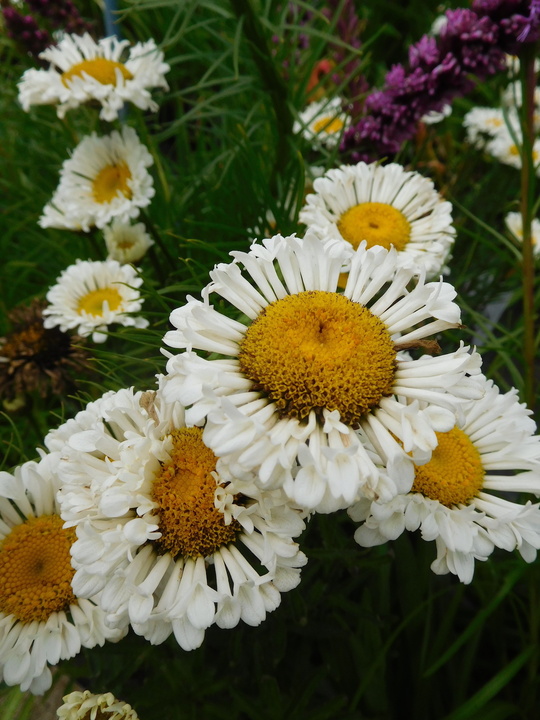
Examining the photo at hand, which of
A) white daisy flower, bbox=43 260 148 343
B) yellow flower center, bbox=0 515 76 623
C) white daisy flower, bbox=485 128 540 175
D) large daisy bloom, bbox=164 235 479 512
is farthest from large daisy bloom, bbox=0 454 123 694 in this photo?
white daisy flower, bbox=485 128 540 175

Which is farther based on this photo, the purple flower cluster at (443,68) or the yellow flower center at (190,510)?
the purple flower cluster at (443,68)

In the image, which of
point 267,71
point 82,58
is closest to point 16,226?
point 82,58

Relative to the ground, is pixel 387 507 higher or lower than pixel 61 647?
higher

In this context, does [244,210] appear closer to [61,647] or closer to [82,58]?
[82,58]

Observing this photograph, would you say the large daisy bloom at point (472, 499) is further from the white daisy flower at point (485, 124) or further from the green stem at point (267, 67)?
the white daisy flower at point (485, 124)

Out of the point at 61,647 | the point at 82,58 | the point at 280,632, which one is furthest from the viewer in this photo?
the point at 82,58

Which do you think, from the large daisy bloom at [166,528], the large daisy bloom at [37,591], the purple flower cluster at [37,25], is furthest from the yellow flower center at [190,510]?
the purple flower cluster at [37,25]

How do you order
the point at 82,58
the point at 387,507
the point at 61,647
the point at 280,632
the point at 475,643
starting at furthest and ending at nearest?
the point at 82,58 < the point at 475,643 < the point at 280,632 < the point at 61,647 < the point at 387,507

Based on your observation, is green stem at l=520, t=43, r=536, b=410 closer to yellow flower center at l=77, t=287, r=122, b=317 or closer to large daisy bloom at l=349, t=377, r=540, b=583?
large daisy bloom at l=349, t=377, r=540, b=583
